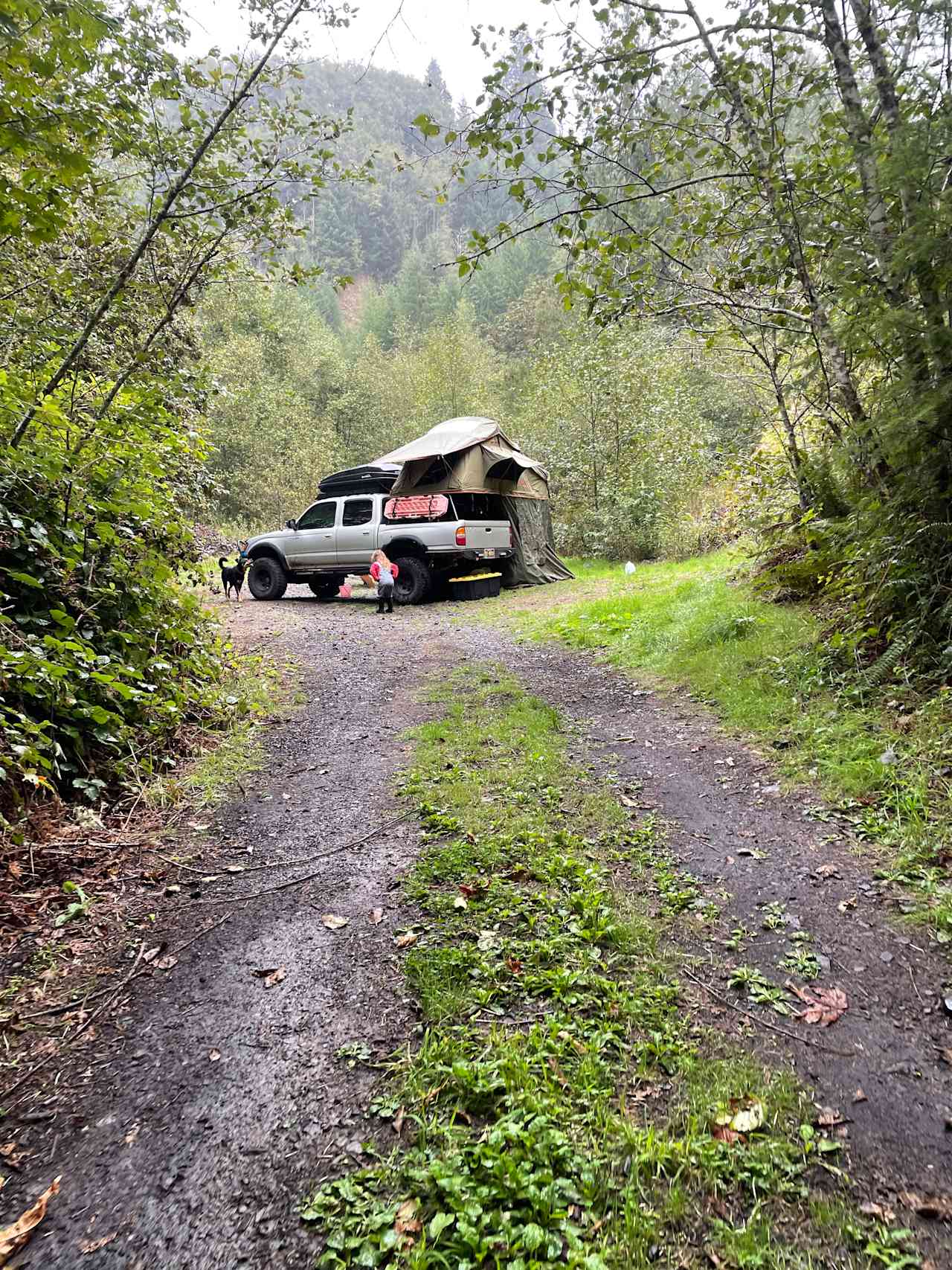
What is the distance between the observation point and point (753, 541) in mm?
9883

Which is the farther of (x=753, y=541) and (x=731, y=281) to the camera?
(x=753, y=541)

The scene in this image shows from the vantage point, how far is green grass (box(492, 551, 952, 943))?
120 inches

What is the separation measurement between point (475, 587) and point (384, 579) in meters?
2.13

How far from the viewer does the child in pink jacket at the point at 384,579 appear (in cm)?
1155

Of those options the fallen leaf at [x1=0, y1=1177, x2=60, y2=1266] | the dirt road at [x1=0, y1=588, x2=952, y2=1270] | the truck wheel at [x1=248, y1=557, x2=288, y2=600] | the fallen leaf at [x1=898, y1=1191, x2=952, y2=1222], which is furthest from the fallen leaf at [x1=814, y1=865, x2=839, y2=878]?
the truck wheel at [x1=248, y1=557, x2=288, y2=600]

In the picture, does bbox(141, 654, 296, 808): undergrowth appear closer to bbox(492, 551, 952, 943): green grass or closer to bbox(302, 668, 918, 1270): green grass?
bbox(302, 668, 918, 1270): green grass

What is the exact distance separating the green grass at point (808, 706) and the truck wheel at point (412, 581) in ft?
12.9

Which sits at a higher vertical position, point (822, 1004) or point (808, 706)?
point (808, 706)

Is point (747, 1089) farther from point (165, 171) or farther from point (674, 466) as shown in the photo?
point (674, 466)

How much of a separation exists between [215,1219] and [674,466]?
641 inches

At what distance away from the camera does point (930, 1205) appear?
60.5 inches

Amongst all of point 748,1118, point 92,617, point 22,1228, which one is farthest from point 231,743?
point 748,1118

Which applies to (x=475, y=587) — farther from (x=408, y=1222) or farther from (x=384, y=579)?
(x=408, y=1222)

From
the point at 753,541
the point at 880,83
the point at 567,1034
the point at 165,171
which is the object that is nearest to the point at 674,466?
the point at 753,541
